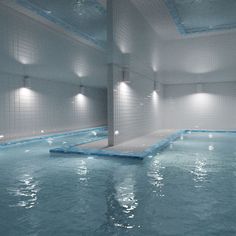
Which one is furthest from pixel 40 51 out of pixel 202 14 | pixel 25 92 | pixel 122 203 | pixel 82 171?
pixel 122 203

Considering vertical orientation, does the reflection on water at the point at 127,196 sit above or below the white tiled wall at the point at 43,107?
below

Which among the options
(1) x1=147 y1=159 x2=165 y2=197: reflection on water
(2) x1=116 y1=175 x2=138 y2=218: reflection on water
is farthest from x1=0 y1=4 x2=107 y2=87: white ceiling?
(2) x1=116 y1=175 x2=138 y2=218: reflection on water

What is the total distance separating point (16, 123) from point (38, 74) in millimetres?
2345

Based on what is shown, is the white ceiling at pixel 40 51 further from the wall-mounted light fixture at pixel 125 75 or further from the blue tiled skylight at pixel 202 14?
the blue tiled skylight at pixel 202 14

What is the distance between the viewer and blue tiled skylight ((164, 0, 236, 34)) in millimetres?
7164

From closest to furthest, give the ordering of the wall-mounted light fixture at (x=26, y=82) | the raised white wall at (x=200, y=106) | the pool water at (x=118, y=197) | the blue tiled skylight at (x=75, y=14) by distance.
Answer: the pool water at (x=118, y=197), the blue tiled skylight at (x=75, y=14), the wall-mounted light fixture at (x=26, y=82), the raised white wall at (x=200, y=106)

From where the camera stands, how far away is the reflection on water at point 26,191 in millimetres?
3287

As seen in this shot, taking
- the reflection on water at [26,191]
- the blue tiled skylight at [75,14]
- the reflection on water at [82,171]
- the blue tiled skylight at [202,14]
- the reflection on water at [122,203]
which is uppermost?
the blue tiled skylight at [202,14]

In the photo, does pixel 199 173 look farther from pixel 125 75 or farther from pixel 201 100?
pixel 201 100

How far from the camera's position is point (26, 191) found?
3793 millimetres

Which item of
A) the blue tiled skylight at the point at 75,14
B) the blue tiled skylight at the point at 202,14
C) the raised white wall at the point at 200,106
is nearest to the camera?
the blue tiled skylight at the point at 75,14

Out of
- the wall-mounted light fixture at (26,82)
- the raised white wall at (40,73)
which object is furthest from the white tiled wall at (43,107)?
the wall-mounted light fixture at (26,82)

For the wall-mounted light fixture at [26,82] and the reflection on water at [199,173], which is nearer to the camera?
the reflection on water at [199,173]

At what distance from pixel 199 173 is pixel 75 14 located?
551 cm
